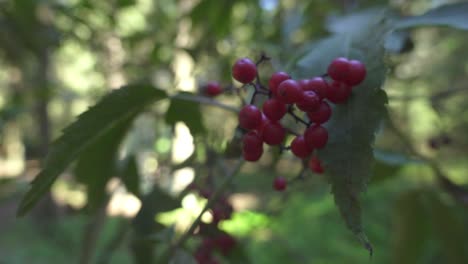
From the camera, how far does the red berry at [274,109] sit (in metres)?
0.55

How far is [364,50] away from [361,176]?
9.1 inches

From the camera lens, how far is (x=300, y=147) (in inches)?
21.7

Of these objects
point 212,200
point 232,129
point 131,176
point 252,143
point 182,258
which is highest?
point 252,143

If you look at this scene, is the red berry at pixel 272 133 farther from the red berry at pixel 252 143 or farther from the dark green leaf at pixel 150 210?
the dark green leaf at pixel 150 210

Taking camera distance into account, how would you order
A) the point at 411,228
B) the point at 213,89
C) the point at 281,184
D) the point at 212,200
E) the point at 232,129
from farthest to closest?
the point at 232,129 → the point at 411,228 → the point at 213,89 → the point at 281,184 → the point at 212,200

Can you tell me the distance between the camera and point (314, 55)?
0.66 metres

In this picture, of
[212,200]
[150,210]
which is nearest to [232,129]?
[150,210]

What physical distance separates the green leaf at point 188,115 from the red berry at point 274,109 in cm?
41

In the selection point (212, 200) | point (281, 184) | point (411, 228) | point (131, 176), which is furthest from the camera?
point (411, 228)

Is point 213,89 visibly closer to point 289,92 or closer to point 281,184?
point 281,184

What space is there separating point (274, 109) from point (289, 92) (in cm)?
4

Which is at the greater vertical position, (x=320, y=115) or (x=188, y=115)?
(x=320, y=115)

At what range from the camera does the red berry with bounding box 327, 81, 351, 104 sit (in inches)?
21.6

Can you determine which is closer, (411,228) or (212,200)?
(212,200)
